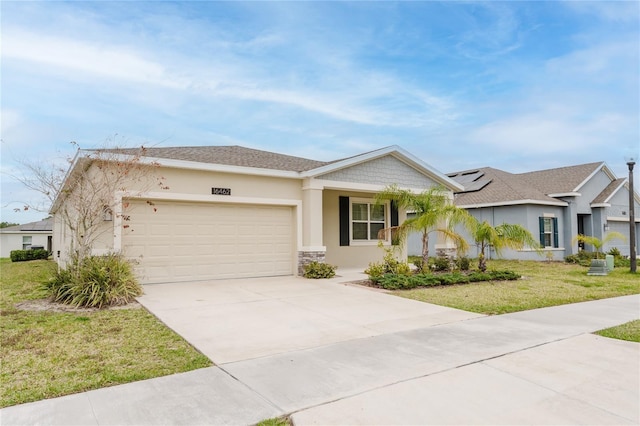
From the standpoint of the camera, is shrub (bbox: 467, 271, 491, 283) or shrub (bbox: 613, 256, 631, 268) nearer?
shrub (bbox: 467, 271, 491, 283)

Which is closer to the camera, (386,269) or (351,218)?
(386,269)

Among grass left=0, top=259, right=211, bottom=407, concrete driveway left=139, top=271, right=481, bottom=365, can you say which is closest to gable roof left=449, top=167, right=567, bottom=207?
concrete driveway left=139, top=271, right=481, bottom=365

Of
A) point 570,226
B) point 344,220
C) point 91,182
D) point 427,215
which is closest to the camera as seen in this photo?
point 91,182

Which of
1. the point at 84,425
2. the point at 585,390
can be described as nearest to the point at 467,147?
the point at 585,390

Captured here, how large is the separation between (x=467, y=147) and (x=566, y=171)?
588 centimetres

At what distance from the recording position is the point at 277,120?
18672mm

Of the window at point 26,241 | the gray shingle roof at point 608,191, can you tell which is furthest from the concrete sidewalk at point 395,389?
the window at point 26,241

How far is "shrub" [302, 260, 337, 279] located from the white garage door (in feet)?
2.64

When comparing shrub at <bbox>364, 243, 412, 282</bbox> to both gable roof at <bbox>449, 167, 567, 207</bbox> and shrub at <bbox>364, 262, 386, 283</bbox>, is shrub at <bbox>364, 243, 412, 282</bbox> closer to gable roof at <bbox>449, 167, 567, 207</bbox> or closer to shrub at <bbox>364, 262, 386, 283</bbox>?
shrub at <bbox>364, 262, 386, 283</bbox>

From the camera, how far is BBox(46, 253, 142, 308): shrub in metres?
8.00

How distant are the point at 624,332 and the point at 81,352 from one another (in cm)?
782

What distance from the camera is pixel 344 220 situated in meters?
15.8

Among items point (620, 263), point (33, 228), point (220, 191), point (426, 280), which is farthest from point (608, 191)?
point (33, 228)

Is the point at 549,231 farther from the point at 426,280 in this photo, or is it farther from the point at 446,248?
the point at 426,280
